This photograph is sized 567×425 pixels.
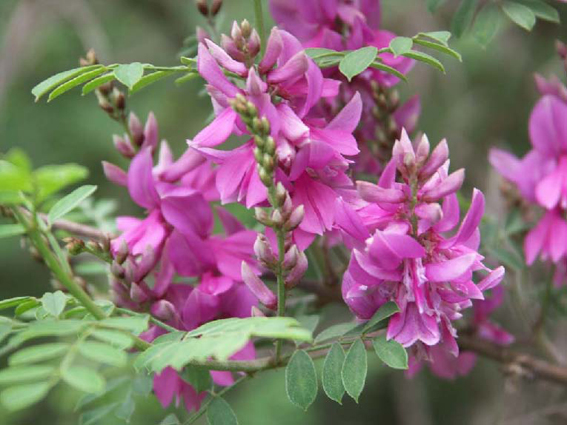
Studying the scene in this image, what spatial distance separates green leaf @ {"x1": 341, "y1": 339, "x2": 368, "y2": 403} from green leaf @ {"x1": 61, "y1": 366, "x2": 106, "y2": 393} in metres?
0.34

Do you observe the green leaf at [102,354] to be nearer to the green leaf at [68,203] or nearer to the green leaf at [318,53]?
the green leaf at [68,203]

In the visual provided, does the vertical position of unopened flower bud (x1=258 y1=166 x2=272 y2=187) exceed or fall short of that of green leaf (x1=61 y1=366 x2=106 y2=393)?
it exceeds it

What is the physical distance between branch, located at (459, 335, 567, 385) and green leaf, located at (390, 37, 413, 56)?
1.93 ft

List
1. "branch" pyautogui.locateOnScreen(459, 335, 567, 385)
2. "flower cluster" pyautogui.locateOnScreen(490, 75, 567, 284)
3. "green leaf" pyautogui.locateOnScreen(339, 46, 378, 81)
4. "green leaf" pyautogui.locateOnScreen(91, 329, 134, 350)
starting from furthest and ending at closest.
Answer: "branch" pyautogui.locateOnScreen(459, 335, 567, 385), "flower cluster" pyautogui.locateOnScreen(490, 75, 567, 284), "green leaf" pyautogui.locateOnScreen(339, 46, 378, 81), "green leaf" pyautogui.locateOnScreen(91, 329, 134, 350)

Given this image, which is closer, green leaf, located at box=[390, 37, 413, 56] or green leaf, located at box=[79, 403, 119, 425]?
green leaf, located at box=[390, 37, 413, 56]

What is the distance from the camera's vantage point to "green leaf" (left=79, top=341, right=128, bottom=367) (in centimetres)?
75

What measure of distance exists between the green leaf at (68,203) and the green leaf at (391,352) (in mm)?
397

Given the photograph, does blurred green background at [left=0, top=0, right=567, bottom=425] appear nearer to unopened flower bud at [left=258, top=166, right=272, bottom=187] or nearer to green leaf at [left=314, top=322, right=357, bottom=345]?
green leaf at [left=314, top=322, right=357, bottom=345]

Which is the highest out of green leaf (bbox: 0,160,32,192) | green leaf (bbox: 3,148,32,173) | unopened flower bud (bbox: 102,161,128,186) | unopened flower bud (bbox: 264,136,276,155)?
green leaf (bbox: 3,148,32,173)

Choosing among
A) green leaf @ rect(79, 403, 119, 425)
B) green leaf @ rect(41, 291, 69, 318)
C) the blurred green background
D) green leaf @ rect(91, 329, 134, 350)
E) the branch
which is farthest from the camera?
the blurred green background

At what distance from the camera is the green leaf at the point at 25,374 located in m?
0.73

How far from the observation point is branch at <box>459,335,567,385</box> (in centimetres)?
145

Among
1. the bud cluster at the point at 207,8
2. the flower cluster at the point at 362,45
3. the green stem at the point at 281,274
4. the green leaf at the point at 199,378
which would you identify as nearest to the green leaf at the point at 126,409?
the green leaf at the point at 199,378

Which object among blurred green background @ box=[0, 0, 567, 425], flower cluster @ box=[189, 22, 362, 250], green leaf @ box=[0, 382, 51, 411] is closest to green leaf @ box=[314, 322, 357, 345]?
flower cluster @ box=[189, 22, 362, 250]
